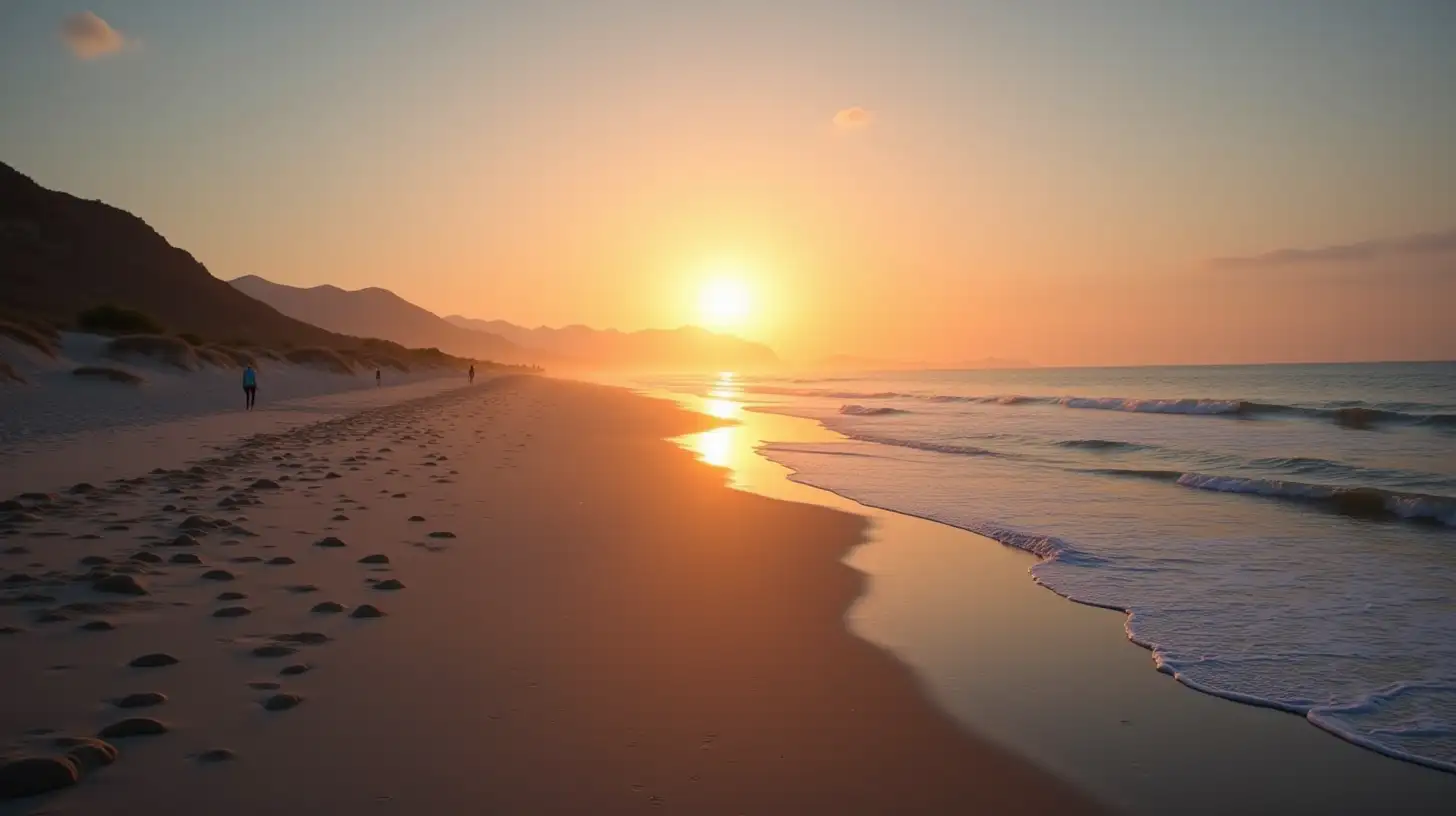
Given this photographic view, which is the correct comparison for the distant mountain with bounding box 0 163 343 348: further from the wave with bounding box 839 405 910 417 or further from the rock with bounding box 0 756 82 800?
the rock with bounding box 0 756 82 800

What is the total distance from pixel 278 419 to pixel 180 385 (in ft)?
49.3

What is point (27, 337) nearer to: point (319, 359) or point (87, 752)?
point (319, 359)

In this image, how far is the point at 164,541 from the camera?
6.77 meters

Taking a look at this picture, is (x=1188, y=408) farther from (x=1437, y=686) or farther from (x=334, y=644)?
(x=334, y=644)

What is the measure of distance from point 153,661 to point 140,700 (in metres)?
0.60

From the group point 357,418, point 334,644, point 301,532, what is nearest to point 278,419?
point 357,418

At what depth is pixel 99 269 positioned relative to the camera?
82188 mm

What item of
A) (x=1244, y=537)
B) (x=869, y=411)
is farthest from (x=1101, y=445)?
(x=869, y=411)

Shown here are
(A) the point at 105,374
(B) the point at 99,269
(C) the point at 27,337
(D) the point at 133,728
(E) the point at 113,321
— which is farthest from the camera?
(B) the point at 99,269

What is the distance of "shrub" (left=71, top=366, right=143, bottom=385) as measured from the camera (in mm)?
28516

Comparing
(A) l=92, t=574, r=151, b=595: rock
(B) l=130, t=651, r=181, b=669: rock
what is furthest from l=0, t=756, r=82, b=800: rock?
(A) l=92, t=574, r=151, b=595: rock

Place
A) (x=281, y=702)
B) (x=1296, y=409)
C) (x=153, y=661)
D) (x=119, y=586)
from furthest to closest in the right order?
(x=1296, y=409) < (x=119, y=586) < (x=153, y=661) < (x=281, y=702)

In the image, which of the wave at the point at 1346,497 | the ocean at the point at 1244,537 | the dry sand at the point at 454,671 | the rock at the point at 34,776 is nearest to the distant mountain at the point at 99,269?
the ocean at the point at 1244,537

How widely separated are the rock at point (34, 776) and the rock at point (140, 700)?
Result: 0.68m
